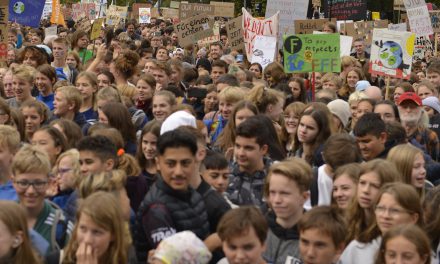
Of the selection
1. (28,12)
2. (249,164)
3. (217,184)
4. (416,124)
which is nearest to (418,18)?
(28,12)

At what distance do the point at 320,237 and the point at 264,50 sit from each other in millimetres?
12224

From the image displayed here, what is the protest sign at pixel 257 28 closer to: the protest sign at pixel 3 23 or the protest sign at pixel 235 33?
the protest sign at pixel 235 33

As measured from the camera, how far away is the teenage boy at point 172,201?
570 centimetres

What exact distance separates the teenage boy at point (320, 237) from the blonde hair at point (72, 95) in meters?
4.84

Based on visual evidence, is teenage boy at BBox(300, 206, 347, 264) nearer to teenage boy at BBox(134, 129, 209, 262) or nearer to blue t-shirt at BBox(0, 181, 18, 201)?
teenage boy at BBox(134, 129, 209, 262)

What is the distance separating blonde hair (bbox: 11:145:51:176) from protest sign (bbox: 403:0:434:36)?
14606 millimetres

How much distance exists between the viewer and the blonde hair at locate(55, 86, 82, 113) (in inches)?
394

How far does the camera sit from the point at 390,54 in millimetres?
14531

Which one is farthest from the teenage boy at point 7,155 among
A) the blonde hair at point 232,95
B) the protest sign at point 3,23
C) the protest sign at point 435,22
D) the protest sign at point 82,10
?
the protest sign at point 82,10

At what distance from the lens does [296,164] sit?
249 inches

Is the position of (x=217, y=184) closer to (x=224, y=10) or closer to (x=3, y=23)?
(x=3, y=23)

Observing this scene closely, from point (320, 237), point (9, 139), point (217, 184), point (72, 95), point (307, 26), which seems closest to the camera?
point (320, 237)

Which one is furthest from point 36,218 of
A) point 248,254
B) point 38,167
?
point 248,254

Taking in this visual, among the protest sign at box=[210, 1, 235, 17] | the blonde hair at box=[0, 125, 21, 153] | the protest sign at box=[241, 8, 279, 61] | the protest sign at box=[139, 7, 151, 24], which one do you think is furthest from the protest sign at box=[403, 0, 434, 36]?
the protest sign at box=[139, 7, 151, 24]
